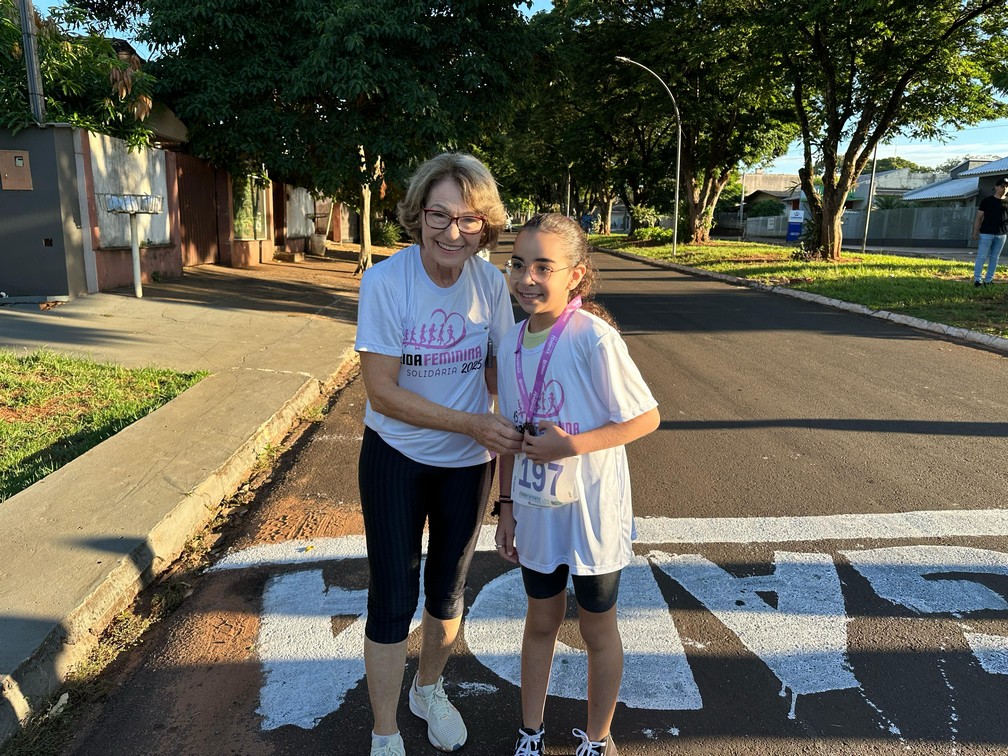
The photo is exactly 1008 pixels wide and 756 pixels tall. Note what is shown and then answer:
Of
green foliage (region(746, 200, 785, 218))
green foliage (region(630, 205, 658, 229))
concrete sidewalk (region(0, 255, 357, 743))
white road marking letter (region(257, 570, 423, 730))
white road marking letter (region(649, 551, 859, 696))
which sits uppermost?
green foliage (region(746, 200, 785, 218))

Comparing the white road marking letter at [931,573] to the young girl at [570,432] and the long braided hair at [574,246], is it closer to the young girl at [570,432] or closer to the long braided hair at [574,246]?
the young girl at [570,432]

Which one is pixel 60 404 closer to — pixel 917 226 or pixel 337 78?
pixel 337 78

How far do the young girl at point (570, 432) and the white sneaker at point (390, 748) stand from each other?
0.58 meters

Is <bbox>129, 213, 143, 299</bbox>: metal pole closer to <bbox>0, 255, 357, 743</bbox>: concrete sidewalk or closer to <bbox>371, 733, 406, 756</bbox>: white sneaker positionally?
<bbox>0, 255, 357, 743</bbox>: concrete sidewalk

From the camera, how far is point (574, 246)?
83.4 inches

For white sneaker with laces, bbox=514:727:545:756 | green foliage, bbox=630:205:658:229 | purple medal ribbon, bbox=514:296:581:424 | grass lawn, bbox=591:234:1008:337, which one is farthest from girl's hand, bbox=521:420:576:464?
green foliage, bbox=630:205:658:229

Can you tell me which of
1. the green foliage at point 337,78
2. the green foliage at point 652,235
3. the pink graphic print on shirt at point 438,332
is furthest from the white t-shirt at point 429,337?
the green foliage at point 652,235

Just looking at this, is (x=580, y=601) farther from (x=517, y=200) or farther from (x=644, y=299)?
(x=517, y=200)

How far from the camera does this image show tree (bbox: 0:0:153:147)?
399 inches

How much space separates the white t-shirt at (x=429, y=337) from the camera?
2.18m

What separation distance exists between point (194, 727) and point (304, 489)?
2.22m

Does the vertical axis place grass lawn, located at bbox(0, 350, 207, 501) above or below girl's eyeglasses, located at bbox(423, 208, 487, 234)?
below

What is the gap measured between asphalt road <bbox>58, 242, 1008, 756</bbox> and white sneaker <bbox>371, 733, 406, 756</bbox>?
15 centimetres

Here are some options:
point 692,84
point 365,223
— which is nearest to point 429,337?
point 365,223
